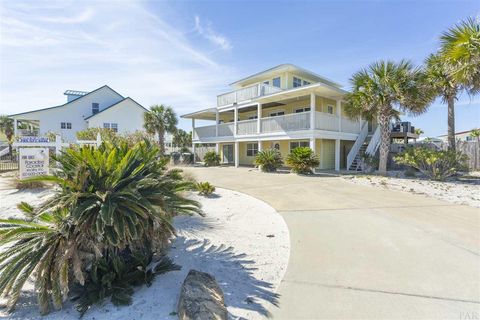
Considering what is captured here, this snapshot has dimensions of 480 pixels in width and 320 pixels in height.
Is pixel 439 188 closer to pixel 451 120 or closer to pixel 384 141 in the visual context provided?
pixel 384 141

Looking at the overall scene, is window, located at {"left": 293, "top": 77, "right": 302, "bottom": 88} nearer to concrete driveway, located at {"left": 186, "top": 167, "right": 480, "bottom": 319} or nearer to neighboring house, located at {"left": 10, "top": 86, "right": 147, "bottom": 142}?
concrete driveway, located at {"left": 186, "top": 167, "right": 480, "bottom": 319}

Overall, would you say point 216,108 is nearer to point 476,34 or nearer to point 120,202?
point 476,34

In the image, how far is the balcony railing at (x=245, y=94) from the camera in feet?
64.2

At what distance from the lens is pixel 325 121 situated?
1681cm

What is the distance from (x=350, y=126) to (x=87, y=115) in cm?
2731

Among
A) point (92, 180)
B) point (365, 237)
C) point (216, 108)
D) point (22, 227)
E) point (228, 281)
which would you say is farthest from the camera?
point (216, 108)

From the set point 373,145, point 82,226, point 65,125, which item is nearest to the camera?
point 82,226

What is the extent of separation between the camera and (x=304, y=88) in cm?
1597

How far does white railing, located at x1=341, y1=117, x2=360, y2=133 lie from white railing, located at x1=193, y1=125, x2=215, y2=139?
11.3 meters

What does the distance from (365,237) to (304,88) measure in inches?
495

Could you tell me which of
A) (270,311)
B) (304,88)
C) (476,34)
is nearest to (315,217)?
(270,311)

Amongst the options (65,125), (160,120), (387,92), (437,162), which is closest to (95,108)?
(65,125)

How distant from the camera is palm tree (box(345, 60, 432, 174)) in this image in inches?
515

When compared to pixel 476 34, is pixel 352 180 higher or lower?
lower
